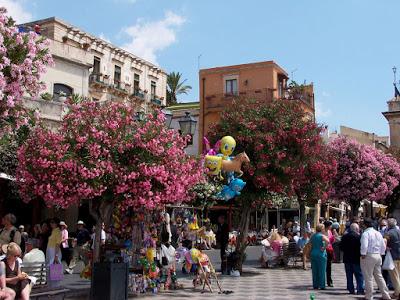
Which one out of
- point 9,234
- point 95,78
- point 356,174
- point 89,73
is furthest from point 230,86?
point 9,234

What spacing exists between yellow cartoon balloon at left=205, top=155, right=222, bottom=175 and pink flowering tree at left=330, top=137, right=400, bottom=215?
13.9 m

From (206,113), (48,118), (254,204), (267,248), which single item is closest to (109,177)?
(254,204)

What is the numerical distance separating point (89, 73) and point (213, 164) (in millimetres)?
22285

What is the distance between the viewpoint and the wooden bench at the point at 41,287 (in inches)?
382

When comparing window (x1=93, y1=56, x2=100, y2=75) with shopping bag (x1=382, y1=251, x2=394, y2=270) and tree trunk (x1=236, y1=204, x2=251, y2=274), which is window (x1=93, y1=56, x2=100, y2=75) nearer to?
tree trunk (x1=236, y1=204, x2=251, y2=274)

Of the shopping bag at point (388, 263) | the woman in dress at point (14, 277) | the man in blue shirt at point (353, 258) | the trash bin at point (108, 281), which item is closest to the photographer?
the woman in dress at point (14, 277)

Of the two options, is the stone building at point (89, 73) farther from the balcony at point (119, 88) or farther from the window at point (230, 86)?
the window at point (230, 86)

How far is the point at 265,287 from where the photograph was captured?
12.9 metres

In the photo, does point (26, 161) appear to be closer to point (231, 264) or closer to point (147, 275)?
point (147, 275)

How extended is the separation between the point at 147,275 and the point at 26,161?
3909 mm

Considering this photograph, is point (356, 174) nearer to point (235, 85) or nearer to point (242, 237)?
point (242, 237)

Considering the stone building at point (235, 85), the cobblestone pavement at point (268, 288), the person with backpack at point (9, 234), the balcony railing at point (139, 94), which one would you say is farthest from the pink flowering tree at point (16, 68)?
the stone building at point (235, 85)

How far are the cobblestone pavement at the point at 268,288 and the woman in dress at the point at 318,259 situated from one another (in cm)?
25

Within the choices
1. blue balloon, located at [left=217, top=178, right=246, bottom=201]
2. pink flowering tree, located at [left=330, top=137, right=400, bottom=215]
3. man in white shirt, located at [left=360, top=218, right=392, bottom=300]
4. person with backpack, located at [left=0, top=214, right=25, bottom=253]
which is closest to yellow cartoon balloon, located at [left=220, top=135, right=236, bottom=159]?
blue balloon, located at [left=217, top=178, right=246, bottom=201]
